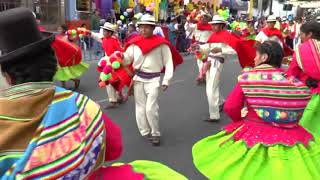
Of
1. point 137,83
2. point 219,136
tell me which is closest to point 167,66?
point 137,83

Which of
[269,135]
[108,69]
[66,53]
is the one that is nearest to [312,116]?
Result: [269,135]

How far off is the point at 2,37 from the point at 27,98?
0.26 metres

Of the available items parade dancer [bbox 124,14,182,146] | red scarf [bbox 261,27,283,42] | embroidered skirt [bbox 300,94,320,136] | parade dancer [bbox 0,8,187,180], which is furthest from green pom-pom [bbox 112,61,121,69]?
red scarf [bbox 261,27,283,42]

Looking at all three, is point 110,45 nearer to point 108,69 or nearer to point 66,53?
point 66,53

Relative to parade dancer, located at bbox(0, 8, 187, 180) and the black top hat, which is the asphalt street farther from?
the black top hat

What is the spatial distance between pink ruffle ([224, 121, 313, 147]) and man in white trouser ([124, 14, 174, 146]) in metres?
2.71

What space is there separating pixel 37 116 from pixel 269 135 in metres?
2.43

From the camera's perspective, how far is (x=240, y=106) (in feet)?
13.1

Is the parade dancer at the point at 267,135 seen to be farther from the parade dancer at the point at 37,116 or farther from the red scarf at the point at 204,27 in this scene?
the red scarf at the point at 204,27

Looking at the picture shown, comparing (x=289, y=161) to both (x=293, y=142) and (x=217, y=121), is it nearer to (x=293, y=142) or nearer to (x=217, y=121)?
(x=293, y=142)

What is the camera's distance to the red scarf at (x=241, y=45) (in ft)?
23.6

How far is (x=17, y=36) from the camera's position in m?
1.80

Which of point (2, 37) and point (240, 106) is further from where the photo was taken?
point (240, 106)

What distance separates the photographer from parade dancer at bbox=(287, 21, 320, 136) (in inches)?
186
